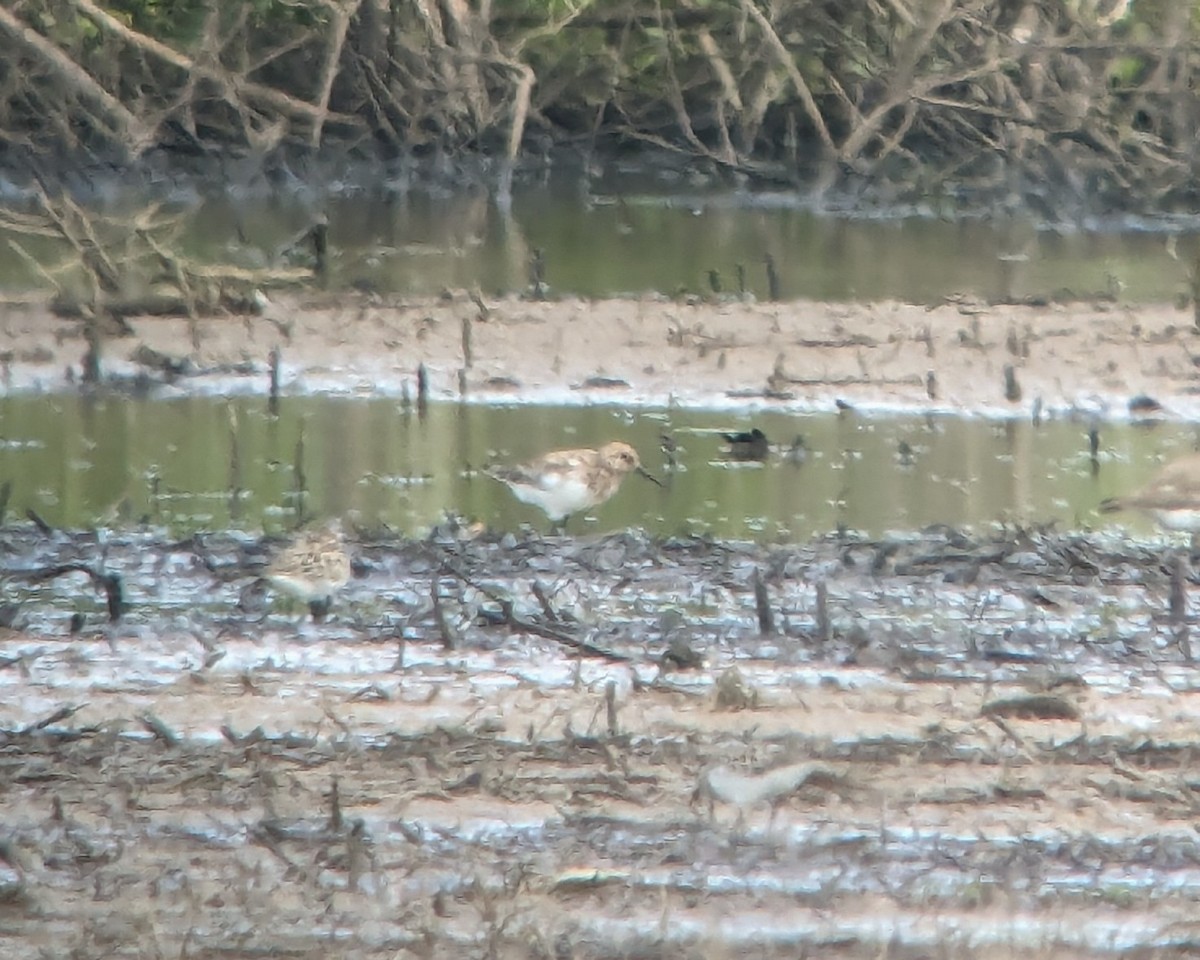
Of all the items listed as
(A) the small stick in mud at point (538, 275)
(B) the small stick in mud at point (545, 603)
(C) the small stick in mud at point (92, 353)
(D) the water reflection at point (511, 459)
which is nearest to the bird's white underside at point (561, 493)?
(D) the water reflection at point (511, 459)

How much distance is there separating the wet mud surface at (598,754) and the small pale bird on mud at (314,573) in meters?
0.06

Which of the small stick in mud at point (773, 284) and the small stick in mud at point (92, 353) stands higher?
the small stick in mud at point (773, 284)

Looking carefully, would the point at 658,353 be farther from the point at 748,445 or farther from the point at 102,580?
the point at 102,580

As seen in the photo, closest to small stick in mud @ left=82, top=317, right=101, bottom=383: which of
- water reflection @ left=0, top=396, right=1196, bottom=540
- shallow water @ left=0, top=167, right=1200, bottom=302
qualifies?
water reflection @ left=0, top=396, right=1196, bottom=540

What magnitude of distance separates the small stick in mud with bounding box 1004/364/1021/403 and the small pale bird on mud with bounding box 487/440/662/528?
2.35 metres

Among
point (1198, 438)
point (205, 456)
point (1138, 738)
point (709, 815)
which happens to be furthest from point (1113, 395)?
point (709, 815)

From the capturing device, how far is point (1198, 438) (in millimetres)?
7848

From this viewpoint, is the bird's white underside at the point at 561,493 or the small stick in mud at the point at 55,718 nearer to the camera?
the small stick in mud at the point at 55,718

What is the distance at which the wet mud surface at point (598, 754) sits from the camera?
10.0 ft

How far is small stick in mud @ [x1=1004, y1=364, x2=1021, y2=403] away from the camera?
8312mm

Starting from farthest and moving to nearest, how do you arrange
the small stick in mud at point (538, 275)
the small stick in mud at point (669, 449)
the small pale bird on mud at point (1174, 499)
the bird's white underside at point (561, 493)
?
the small stick in mud at point (538, 275) → the small stick in mud at point (669, 449) → the bird's white underside at point (561, 493) → the small pale bird on mud at point (1174, 499)

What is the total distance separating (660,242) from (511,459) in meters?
5.62

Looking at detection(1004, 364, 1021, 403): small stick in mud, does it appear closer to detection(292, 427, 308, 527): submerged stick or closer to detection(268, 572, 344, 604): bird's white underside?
detection(292, 427, 308, 527): submerged stick

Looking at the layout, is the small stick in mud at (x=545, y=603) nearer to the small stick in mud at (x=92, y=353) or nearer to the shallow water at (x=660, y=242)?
the small stick in mud at (x=92, y=353)
